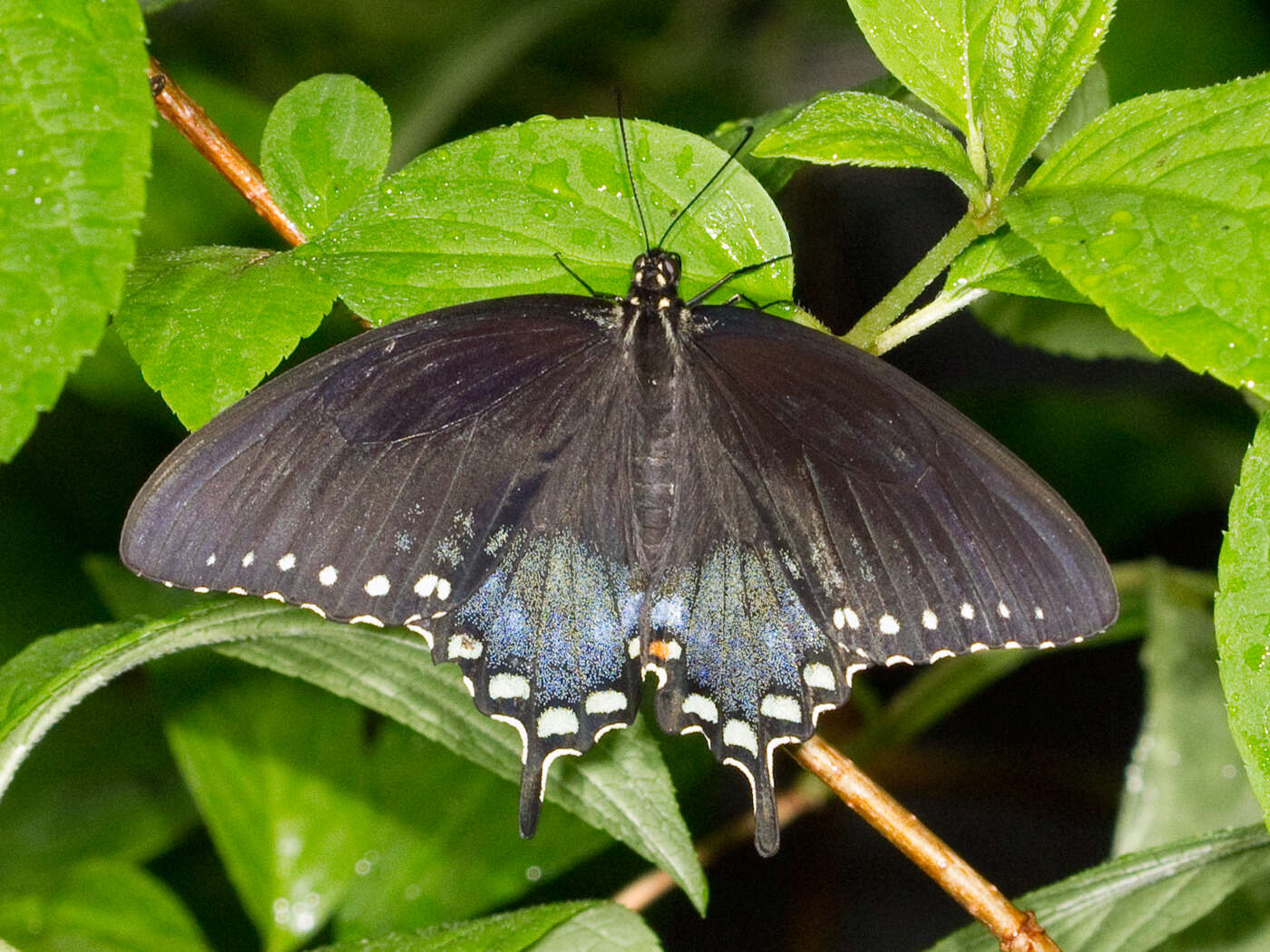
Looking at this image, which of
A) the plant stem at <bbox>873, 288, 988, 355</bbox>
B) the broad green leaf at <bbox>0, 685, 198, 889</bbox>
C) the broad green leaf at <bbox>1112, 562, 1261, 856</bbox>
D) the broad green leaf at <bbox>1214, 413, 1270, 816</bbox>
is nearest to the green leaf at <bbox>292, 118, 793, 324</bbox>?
the plant stem at <bbox>873, 288, 988, 355</bbox>

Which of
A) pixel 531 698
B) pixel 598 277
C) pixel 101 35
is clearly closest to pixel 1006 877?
pixel 531 698

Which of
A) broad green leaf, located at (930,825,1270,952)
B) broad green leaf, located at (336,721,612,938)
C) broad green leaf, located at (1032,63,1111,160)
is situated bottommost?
broad green leaf, located at (930,825,1270,952)

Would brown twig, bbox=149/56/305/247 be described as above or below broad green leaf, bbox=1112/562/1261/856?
above

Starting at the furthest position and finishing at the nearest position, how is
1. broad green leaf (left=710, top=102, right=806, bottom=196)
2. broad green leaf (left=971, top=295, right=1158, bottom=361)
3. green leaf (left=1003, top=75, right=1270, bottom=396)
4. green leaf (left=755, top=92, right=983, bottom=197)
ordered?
broad green leaf (left=971, top=295, right=1158, bottom=361) < broad green leaf (left=710, top=102, right=806, bottom=196) < green leaf (left=755, top=92, right=983, bottom=197) < green leaf (left=1003, top=75, right=1270, bottom=396)

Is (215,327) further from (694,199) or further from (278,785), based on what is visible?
(278,785)

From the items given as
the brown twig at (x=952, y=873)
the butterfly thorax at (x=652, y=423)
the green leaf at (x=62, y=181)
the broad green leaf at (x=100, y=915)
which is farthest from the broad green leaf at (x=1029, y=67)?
the broad green leaf at (x=100, y=915)

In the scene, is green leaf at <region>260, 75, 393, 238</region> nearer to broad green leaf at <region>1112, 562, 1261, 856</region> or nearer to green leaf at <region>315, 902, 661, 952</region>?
green leaf at <region>315, 902, 661, 952</region>

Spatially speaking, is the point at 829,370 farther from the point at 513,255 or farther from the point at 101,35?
the point at 101,35

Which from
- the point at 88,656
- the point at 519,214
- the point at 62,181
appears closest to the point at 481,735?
the point at 88,656
